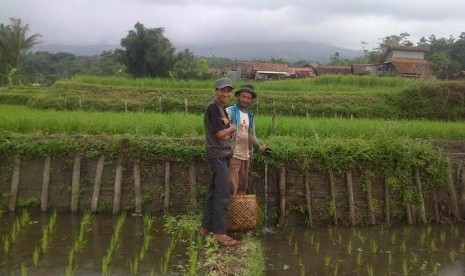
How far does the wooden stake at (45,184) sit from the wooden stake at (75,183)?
1.46 ft

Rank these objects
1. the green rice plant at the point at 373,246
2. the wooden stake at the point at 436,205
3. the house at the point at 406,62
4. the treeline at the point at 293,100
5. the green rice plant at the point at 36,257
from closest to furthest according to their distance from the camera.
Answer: the green rice plant at the point at 36,257
the green rice plant at the point at 373,246
the wooden stake at the point at 436,205
the treeline at the point at 293,100
the house at the point at 406,62

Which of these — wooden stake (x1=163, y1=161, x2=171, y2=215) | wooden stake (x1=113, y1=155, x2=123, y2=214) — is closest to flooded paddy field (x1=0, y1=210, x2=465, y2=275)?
wooden stake (x1=113, y1=155, x2=123, y2=214)

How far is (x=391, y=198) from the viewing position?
8234 mm

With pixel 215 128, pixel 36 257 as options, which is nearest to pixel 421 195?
pixel 215 128

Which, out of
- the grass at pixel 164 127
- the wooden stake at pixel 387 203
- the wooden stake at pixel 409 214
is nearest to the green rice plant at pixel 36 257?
the grass at pixel 164 127

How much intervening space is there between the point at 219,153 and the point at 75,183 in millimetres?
3278

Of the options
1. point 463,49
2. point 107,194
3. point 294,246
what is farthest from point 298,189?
point 463,49

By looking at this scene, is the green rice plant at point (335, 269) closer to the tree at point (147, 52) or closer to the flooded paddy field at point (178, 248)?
the flooded paddy field at point (178, 248)

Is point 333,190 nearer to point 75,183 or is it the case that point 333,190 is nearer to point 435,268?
point 435,268

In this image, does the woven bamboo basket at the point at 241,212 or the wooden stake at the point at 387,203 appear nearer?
the woven bamboo basket at the point at 241,212

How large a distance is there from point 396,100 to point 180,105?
28.0 feet

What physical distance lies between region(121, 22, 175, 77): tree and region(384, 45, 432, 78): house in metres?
18.1

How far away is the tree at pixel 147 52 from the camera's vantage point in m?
28.3

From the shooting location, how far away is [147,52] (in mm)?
28500
